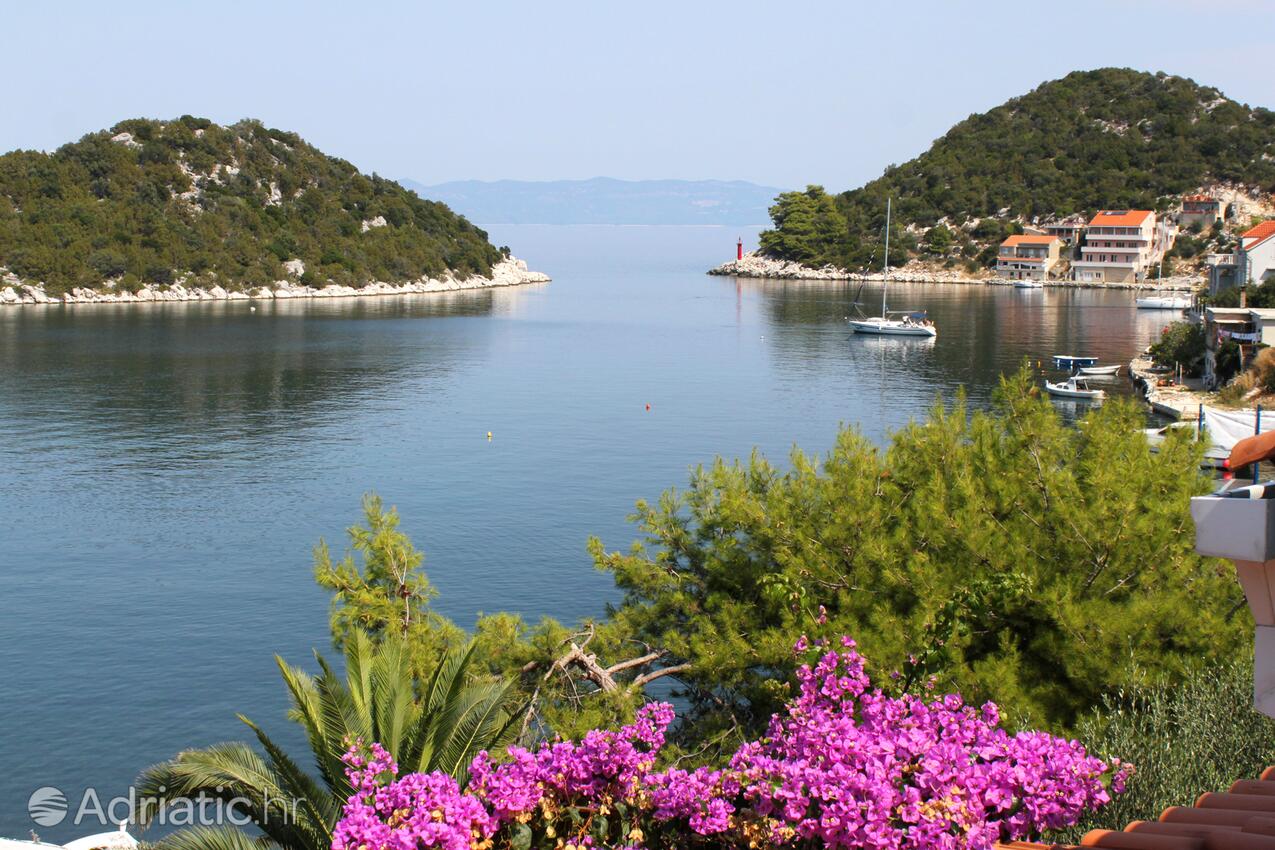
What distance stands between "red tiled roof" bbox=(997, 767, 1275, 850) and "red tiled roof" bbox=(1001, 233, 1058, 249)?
155 metres

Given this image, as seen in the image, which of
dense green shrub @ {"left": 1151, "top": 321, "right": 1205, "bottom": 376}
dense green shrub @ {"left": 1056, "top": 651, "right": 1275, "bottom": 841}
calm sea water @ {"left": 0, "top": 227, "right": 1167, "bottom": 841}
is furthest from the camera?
dense green shrub @ {"left": 1151, "top": 321, "right": 1205, "bottom": 376}

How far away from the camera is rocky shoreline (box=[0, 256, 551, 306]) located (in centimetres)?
10931

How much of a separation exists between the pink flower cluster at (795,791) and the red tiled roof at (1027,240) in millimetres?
153594

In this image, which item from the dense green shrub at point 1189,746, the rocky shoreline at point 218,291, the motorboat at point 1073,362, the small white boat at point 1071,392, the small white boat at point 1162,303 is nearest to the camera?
the dense green shrub at point 1189,746

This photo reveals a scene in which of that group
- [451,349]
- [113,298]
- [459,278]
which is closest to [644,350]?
[451,349]

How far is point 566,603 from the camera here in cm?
2886

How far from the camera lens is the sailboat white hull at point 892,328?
295ft

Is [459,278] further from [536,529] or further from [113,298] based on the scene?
[536,529]

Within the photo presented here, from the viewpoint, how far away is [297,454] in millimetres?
47188

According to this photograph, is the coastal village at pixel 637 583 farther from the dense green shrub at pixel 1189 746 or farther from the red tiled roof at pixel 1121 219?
the red tiled roof at pixel 1121 219

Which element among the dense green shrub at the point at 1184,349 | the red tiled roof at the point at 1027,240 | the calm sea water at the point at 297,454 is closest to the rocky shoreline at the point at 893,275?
the red tiled roof at the point at 1027,240

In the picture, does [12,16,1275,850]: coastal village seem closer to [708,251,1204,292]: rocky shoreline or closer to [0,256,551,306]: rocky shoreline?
[0,256,551,306]: rocky shoreline

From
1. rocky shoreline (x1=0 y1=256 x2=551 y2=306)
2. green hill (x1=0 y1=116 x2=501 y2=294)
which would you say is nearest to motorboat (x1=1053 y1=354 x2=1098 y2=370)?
rocky shoreline (x1=0 y1=256 x2=551 y2=306)

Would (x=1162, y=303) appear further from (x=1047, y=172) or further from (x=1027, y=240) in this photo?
(x=1047, y=172)
